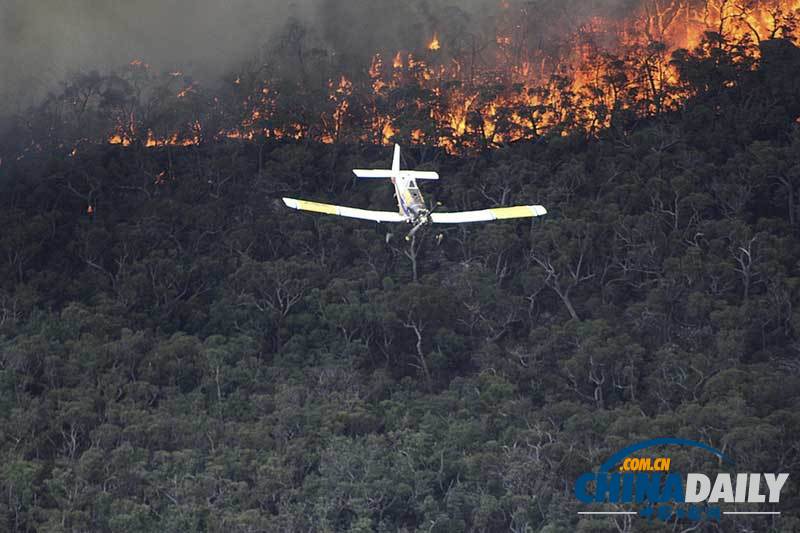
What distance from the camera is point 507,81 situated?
5413 inches

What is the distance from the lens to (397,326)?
112 m

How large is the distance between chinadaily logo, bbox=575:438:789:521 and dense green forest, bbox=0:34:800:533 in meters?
0.74

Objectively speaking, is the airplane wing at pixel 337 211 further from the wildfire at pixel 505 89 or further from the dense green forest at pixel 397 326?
the wildfire at pixel 505 89

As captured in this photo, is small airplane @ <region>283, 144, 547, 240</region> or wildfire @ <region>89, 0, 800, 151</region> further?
wildfire @ <region>89, 0, 800, 151</region>

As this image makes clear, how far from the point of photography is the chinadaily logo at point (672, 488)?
89500mm

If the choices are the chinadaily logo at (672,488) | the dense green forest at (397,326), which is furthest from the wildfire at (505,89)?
the chinadaily logo at (672,488)

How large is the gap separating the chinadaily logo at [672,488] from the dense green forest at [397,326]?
74cm

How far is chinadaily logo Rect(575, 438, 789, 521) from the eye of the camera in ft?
294

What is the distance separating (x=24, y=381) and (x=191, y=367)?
8653 mm

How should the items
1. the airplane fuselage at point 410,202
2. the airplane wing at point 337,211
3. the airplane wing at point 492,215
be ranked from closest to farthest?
1. the airplane fuselage at point 410,202
2. the airplane wing at point 337,211
3. the airplane wing at point 492,215

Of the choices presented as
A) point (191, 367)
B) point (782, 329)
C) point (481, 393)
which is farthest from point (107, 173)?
point (782, 329)

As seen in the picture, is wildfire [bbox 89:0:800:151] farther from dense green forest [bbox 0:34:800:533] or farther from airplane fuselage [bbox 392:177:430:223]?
airplane fuselage [bbox 392:177:430:223]

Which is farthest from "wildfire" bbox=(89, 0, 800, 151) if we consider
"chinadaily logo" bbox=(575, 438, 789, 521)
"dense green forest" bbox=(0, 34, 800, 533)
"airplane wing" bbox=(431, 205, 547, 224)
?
"chinadaily logo" bbox=(575, 438, 789, 521)

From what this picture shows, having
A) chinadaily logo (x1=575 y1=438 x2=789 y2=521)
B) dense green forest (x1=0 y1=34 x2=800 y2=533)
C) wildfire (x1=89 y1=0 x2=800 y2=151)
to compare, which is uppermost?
wildfire (x1=89 y1=0 x2=800 y2=151)
